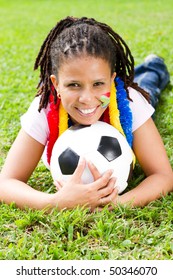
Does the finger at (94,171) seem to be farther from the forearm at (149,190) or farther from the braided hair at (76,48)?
the braided hair at (76,48)

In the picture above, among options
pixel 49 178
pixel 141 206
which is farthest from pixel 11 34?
pixel 141 206

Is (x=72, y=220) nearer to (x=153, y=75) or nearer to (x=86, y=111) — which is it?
(x=86, y=111)

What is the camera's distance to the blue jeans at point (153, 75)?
4.36m

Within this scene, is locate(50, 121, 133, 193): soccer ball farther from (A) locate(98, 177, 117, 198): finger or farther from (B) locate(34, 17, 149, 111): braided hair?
(B) locate(34, 17, 149, 111): braided hair

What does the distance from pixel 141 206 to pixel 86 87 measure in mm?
686

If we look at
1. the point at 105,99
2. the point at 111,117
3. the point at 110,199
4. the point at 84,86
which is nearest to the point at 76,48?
the point at 84,86

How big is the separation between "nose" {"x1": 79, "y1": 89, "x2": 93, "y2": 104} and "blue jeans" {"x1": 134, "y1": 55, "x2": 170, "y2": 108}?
180 cm

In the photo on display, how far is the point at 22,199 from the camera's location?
267 cm

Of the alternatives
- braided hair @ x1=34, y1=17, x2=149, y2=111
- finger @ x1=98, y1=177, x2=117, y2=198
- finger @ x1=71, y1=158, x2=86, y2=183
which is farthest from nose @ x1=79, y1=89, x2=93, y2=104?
finger @ x1=98, y1=177, x2=117, y2=198

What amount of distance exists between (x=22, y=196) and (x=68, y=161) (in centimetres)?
32

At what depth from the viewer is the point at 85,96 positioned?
8.32ft

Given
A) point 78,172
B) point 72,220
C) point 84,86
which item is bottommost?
point 72,220

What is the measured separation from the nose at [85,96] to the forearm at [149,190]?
53 cm

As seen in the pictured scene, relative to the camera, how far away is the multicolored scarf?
2.86m
